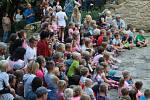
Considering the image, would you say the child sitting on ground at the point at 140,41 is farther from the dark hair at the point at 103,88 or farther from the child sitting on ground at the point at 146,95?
the dark hair at the point at 103,88

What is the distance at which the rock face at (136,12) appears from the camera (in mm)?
25203

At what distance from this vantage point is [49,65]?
12172 millimetres

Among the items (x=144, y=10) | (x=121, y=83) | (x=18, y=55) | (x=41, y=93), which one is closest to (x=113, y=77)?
(x=121, y=83)

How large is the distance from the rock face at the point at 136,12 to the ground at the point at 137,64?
3.95m

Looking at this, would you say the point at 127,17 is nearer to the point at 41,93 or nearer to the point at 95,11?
the point at 95,11

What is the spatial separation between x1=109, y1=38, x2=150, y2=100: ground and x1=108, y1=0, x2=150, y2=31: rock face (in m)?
3.95

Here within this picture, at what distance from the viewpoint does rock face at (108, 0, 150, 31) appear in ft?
82.7

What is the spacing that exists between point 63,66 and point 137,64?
601 cm

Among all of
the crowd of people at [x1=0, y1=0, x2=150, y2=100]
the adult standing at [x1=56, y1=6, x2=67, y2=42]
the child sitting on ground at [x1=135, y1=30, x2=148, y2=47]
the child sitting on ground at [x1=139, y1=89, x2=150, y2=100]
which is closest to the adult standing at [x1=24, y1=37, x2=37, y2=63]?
the crowd of people at [x1=0, y1=0, x2=150, y2=100]

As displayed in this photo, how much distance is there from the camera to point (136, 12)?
1027 inches

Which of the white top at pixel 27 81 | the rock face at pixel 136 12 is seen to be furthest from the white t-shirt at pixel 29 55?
the rock face at pixel 136 12

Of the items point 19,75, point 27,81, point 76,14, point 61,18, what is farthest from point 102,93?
point 76,14

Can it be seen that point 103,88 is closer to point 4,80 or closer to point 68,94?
point 68,94

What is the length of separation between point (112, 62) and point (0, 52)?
5622mm
